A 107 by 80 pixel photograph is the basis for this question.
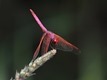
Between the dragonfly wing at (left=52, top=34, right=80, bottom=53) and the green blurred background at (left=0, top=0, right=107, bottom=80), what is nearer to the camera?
the dragonfly wing at (left=52, top=34, right=80, bottom=53)

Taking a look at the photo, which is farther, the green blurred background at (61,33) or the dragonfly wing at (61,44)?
the green blurred background at (61,33)

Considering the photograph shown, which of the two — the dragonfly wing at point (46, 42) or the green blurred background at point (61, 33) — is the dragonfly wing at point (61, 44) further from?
the green blurred background at point (61, 33)

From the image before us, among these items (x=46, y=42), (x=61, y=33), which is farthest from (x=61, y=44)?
(x=61, y=33)

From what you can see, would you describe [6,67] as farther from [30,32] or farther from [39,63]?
[39,63]

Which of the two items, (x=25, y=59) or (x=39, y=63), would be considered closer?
(x=39, y=63)

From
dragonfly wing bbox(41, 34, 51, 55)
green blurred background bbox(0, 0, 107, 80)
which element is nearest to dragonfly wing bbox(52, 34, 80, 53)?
dragonfly wing bbox(41, 34, 51, 55)

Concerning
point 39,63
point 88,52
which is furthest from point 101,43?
point 39,63

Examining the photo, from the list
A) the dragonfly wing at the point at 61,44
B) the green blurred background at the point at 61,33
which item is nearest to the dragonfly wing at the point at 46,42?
the dragonfly wing at the point at 61,44

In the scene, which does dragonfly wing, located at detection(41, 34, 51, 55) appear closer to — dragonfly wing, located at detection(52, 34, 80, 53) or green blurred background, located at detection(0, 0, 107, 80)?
dragonfly wing, located at detection(52, 34, 80, 53)
